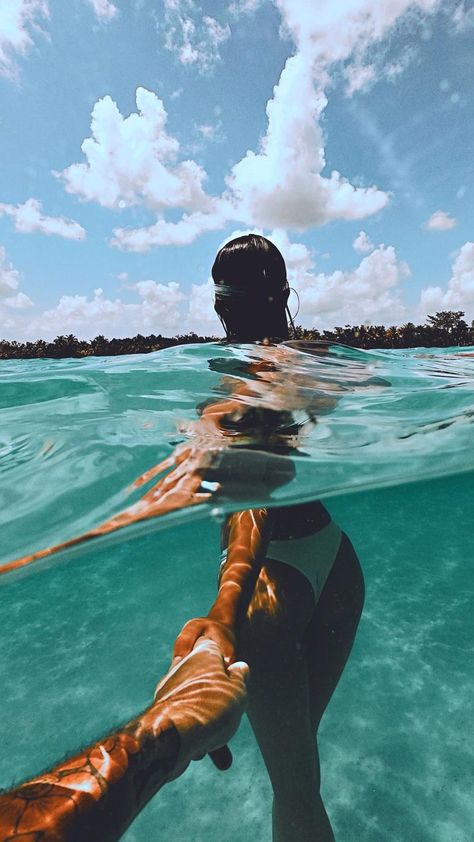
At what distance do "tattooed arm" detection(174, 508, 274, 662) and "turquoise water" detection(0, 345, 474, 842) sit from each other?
669 millimetres

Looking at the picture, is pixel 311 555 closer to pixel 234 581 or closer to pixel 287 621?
pixel 287 621

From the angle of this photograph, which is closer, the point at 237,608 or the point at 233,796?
Answer: the point at 237,608

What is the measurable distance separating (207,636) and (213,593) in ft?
52.5

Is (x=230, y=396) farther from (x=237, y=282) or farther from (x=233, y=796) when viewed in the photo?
(x=233, y=796)

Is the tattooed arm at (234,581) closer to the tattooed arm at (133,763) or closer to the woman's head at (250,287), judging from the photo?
the tattooed arm at (133,763)

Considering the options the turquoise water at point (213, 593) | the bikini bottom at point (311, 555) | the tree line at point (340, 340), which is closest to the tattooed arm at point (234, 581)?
the bikini bottom at point (311, 555)

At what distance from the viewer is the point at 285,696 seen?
8.48 feet

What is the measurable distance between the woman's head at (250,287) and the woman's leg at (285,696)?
1983 mm

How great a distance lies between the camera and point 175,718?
1520 millimetres

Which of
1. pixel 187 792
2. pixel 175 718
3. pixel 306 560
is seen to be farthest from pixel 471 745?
pixel 175 718

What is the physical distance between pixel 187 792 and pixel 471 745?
572cm

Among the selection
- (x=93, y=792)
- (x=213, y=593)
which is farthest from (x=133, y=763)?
(x=213, y=593)

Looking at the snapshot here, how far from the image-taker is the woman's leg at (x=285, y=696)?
2.58 meters

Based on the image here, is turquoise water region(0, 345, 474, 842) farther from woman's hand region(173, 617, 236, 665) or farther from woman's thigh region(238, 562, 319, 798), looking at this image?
woman's thigh region(238, 562, 319, 798)
